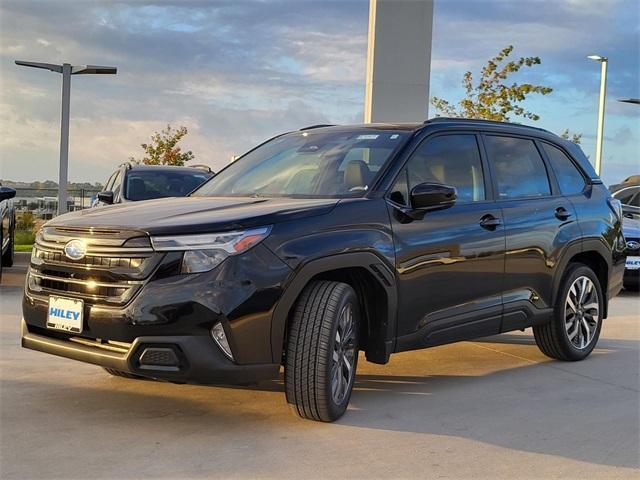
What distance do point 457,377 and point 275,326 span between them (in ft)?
7.19

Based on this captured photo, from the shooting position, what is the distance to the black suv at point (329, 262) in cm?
407

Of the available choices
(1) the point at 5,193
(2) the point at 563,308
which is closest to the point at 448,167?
(2) the point at 563,308

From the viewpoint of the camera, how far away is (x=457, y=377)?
5926 mm

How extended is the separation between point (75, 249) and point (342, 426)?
5.67 feet

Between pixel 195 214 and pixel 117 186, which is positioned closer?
pixel 195 214

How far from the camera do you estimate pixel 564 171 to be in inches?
259

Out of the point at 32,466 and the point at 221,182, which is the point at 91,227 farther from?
the point at 221,182

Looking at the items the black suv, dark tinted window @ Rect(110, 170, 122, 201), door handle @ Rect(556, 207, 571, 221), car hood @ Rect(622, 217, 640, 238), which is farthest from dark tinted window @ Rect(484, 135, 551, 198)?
dark tinted window @ Rect(110, 170, 122, 201)

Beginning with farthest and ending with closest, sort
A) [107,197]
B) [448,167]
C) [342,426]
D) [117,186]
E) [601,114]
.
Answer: [601,114], [117,186], [107,197], [448,167], [342,426]

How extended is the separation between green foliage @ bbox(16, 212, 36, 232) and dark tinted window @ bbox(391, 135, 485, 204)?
18.3 metres

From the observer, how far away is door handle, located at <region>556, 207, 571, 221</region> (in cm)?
623

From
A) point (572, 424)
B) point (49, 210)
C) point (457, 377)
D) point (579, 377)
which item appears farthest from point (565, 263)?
point (49, 210)

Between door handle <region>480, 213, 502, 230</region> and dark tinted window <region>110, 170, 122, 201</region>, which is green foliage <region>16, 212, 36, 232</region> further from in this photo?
door handle <region>480, 213, 502, 230</region>

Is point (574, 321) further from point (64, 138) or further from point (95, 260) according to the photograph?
point (64, 138)
